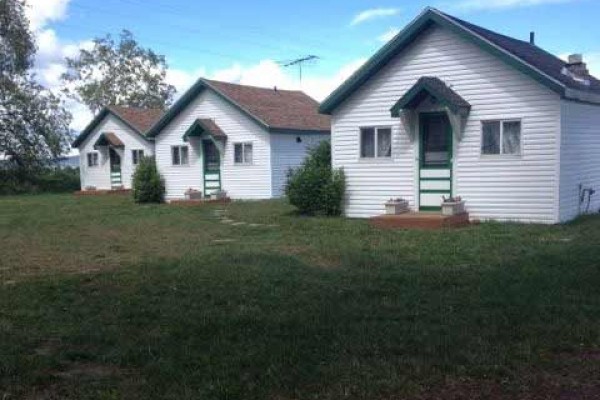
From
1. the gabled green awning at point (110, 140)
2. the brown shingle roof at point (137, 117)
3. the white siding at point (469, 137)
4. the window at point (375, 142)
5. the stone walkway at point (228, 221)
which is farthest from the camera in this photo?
the gabled green awning at point (110, 140)

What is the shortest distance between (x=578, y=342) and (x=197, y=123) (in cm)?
2023

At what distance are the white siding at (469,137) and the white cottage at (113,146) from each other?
18269 millimetres

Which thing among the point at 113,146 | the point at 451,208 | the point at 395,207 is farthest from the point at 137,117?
the point at 451,208

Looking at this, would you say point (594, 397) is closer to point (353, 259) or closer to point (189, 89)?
point (353, 259)

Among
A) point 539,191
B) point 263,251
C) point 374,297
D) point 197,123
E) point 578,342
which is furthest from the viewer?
point 197,123

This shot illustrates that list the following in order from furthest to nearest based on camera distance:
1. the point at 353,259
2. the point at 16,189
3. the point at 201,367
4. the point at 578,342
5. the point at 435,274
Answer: the point at 16,189
the point at 353,259
the point at 435,274
the point at 578,342
the point at 201,367

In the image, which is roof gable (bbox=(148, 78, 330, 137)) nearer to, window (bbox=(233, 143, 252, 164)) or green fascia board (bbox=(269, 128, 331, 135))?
green fascia board (bbox=(269, 128, 331, 135))

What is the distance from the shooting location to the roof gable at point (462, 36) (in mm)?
13500

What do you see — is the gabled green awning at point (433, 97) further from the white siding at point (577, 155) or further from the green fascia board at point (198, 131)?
the green fascia board at point (198, 131)

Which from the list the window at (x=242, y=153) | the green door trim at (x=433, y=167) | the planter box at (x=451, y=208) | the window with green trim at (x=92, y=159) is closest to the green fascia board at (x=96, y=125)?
the window with green trim at (x=92, y=159)

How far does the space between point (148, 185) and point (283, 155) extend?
5.74 m

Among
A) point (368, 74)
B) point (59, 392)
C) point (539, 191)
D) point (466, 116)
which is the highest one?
point (368, 74)

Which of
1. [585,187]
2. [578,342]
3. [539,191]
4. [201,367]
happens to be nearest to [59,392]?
[201,367]

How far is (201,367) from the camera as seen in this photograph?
5.07 meters
